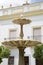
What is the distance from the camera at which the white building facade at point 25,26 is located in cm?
1839

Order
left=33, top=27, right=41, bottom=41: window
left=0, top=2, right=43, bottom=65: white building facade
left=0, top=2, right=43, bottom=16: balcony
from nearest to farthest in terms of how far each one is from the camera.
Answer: left=33, top=27, right=41, bottom=41: window
left=0, top=2, right=43, bottom=65: white building facade
left=0, top=2, right=43, bottom=16: balcony

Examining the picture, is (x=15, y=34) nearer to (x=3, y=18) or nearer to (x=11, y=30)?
(x=11, y=30)

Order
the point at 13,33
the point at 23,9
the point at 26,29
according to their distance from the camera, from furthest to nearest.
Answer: the point at 13,33 → the point at 23,9 → the point at 26,29

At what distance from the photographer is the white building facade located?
18391 mm

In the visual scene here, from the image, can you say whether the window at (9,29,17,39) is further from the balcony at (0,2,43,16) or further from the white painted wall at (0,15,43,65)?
the balcony at (0,2,43,16)

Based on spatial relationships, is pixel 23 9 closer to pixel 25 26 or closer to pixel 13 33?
pixel 25 26

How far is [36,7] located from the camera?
19.0 meters

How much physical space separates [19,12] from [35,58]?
4361mm

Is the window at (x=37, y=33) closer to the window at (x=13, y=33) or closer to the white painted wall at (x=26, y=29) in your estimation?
the white painted wall at (x=26, y=29)

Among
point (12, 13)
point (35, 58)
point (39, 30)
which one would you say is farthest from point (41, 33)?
point (12, 13)

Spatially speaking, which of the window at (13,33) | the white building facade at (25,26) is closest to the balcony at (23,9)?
the white building facade at (25,26)

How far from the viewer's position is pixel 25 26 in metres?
19.1

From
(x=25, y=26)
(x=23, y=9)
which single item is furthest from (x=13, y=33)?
(x=23, y=9)

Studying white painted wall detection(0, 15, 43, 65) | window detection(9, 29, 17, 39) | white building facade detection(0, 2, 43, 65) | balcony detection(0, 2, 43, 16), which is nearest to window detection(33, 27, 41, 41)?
white building facade detection(0, 2, 43, 65)
